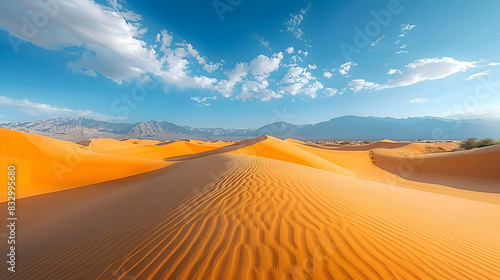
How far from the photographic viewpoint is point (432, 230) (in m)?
3.53

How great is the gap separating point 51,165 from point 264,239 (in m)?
15.2

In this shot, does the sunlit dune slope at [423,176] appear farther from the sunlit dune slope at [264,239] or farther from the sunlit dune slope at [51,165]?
the sunlit dune slope at [51,165]

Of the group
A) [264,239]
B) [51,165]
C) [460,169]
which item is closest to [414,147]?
[460,169]

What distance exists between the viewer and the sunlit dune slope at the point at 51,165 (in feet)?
30.3

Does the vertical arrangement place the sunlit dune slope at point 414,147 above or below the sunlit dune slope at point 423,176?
above

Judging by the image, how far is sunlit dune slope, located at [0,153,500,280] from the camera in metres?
2.28

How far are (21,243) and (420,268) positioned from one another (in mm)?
8701

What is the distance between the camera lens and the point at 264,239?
2730 millimetres

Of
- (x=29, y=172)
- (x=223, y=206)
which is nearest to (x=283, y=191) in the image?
(x=223, y=206)

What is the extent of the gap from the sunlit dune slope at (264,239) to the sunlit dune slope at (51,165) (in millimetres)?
5824

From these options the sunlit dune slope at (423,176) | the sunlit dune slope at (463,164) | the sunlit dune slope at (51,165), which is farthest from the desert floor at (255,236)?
the sunlit dune slope at (463,164)

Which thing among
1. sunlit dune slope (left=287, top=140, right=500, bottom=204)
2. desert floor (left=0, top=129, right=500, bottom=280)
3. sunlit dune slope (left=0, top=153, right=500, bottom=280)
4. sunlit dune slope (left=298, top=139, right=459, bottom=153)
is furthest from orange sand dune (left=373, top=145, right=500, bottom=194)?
sunlit dune slope (left=298, top=139, right=459, bottom=153)

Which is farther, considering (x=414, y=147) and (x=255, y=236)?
(x=414, y=147)

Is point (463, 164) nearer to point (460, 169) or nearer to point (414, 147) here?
point (460, 169)
